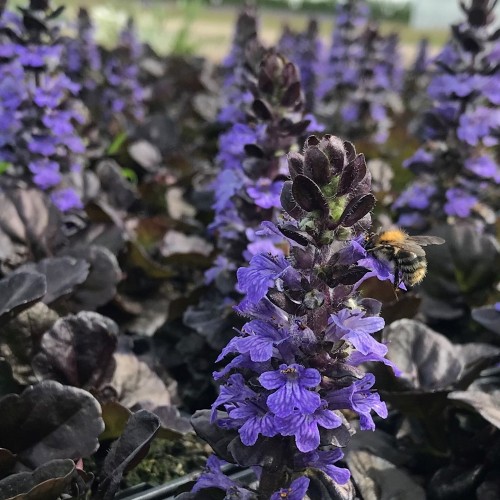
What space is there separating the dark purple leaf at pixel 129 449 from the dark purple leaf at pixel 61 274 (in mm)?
674

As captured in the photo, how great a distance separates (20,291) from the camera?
211cm

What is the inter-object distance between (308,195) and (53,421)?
97 centimetres

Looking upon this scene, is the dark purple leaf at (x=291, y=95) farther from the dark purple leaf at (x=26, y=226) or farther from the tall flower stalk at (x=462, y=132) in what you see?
the tall flower stalk at (x=462, y=132)

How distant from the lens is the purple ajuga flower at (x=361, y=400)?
1.42 m

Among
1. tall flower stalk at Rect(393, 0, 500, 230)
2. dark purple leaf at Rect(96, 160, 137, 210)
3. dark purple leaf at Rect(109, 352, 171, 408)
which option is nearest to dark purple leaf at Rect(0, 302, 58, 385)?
dark purple leaf at Rect(109, 352, 171, 408)

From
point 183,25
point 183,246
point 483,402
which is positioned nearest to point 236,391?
point 483,402

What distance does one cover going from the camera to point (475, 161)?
338cm

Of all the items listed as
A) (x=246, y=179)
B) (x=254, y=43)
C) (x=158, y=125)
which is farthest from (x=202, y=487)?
(x=158, y=125)

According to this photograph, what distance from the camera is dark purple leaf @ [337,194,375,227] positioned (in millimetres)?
1399

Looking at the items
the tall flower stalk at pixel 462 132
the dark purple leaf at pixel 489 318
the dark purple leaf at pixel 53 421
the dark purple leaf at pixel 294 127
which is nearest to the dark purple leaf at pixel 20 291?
the dark purple leaf at pixel 53 421

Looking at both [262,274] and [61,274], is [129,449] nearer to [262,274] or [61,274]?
[262,274]

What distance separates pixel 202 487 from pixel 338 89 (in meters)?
4.18

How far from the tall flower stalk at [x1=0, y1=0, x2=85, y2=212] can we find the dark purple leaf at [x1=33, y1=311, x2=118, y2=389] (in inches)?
44.9

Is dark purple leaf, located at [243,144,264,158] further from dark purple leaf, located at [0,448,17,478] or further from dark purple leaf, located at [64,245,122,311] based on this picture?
dark purple leaf, located at [0,448,17,478]
